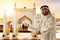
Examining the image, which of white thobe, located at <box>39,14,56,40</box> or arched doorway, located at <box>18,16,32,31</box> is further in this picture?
arched doorway, located at <box>18,16,32,31</box>

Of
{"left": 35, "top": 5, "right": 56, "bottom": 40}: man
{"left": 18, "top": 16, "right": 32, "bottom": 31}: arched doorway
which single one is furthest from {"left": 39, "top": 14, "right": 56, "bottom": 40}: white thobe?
{"left": 18, "top": 16, "right": 32, "bottom": 31}: arched doorway

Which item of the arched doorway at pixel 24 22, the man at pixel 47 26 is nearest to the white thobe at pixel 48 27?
the man at pixel 47 26

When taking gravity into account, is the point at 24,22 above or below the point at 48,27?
above

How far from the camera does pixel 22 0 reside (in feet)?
23.6

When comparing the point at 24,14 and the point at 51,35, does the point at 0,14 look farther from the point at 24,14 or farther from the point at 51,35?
the point at 51,35

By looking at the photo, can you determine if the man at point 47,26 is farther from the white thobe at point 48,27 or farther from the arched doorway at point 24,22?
the arched doorway at point 24,22

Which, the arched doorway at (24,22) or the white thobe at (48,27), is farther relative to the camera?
the arched doorway at (24,22)

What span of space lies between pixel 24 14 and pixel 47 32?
14.4 feet

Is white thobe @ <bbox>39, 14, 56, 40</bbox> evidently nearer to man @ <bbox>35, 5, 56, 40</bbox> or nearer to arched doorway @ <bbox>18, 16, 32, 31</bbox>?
man @ <bbox>35, 5, 56, 40</bbox>

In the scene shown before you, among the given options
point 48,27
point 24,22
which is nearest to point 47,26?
point 48,27

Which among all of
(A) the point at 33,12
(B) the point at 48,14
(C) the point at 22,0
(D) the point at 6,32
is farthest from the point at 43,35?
(C) the point at 22,0

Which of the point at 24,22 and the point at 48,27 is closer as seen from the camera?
the point at 48,27

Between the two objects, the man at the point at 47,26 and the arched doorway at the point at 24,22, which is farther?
the arched doorway at the point at 24,22

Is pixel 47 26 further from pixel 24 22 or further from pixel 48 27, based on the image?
pixel 24 22
